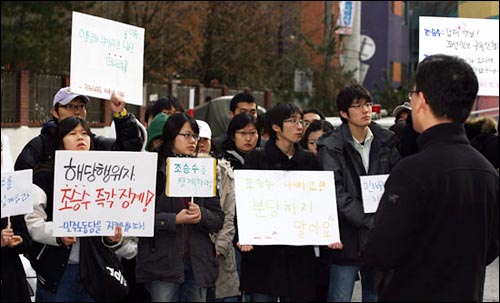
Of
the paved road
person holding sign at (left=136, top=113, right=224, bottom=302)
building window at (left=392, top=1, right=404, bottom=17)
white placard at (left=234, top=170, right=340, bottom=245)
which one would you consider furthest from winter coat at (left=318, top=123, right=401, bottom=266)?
building window at (left=392, top=1, right=404, bottom=17)

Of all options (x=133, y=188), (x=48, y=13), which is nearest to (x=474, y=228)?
(x=133, y=188)

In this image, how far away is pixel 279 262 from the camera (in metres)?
7.31

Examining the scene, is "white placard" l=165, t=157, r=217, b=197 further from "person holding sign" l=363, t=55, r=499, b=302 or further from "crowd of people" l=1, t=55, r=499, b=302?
"person holding sign" l=363, t=55, r=499, b=302

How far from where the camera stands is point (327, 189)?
7.18m

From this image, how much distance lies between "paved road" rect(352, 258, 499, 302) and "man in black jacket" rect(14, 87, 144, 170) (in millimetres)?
4129

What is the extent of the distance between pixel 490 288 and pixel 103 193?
637 centimetres

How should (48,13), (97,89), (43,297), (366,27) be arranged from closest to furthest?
(43,297) → (97,89) → (48,13) → (366,27)

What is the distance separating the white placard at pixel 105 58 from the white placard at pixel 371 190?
5.53 feet

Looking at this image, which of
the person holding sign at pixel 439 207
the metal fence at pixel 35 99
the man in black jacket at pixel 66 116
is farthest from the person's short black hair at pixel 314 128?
the metal fence at pixel 35 99

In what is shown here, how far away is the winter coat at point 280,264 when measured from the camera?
7305 mm

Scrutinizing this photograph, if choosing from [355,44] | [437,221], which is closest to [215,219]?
[437,221]

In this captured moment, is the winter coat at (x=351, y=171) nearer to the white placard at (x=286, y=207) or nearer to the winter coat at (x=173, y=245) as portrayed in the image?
the white placard at (x=286, y=207)

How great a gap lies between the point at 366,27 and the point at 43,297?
160ft

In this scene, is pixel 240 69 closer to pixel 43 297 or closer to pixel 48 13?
pixel 48 13
